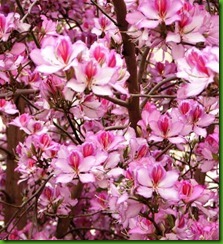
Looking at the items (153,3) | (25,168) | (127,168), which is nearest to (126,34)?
(153,3)

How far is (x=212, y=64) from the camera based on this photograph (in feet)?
2.91

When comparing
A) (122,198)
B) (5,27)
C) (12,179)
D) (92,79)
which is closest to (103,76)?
(92,79)

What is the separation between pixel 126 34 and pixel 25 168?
0.45 m

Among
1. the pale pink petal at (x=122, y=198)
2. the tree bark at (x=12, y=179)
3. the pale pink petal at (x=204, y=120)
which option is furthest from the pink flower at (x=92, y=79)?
the tree bark at (x=12, y=179)

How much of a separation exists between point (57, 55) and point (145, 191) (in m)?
0.31

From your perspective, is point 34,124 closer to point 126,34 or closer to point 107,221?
point 126,34

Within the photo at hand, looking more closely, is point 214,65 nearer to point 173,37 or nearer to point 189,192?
point 173,37

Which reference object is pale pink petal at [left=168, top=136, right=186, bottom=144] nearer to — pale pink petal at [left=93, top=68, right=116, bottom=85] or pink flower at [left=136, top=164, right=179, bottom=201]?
pink flower at [left=136, top=164, right=179, bottom=201]

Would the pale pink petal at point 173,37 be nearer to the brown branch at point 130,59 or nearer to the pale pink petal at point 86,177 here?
the brown branch at point 130,59

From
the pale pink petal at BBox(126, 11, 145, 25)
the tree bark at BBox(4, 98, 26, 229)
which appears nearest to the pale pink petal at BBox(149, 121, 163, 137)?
the pale pink petal at BBox(126, 11, 145, 25)

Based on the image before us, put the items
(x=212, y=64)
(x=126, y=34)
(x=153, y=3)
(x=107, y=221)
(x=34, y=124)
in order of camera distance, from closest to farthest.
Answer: (x=212, y=64) < (x=153, y=3) < (x=126, y=34) < (x=34, y=124) < (x=107, y=221)

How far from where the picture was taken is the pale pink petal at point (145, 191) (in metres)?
1.07

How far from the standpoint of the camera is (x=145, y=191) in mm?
1074

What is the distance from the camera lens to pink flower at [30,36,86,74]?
100 centimetres
